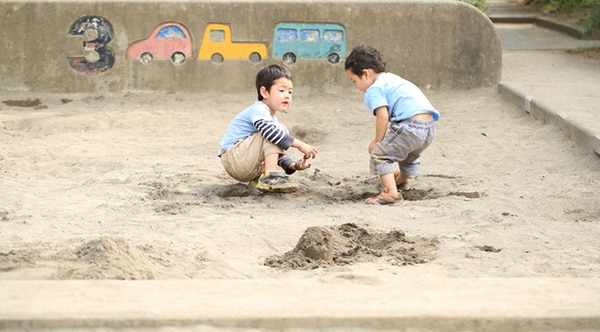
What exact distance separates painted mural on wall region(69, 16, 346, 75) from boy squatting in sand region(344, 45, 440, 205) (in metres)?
3.60

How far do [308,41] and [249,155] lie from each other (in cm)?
379

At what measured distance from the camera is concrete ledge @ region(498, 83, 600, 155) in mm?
6316

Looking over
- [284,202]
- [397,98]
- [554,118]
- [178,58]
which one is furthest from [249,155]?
[178,58]

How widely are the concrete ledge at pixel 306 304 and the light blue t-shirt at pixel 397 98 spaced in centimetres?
227

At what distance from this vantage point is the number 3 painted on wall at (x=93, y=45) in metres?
8.98

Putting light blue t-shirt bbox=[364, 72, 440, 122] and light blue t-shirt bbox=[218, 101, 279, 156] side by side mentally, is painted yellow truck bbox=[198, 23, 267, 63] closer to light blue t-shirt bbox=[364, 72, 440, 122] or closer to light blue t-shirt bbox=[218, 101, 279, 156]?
light blue t-shirt bbox=[218, 101, 279, 156]

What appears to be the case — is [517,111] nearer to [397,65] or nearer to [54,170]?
[397,65]

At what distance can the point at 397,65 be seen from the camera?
30.0ft

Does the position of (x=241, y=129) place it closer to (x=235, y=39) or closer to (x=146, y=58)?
(x=235, y=39)

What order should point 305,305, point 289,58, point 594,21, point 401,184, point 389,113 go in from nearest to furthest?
point 305,305 < point 389,113 < point 401,184 < point 289,58 < point 594,21

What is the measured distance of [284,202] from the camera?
5.38m

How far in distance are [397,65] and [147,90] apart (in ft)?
8.35

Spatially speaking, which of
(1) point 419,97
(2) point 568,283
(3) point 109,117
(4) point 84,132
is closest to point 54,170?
(4) point 84,132

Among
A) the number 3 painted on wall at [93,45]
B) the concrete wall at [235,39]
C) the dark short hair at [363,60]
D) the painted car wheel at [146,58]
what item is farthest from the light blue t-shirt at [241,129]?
the number 3 painted on wall at [93,45]
